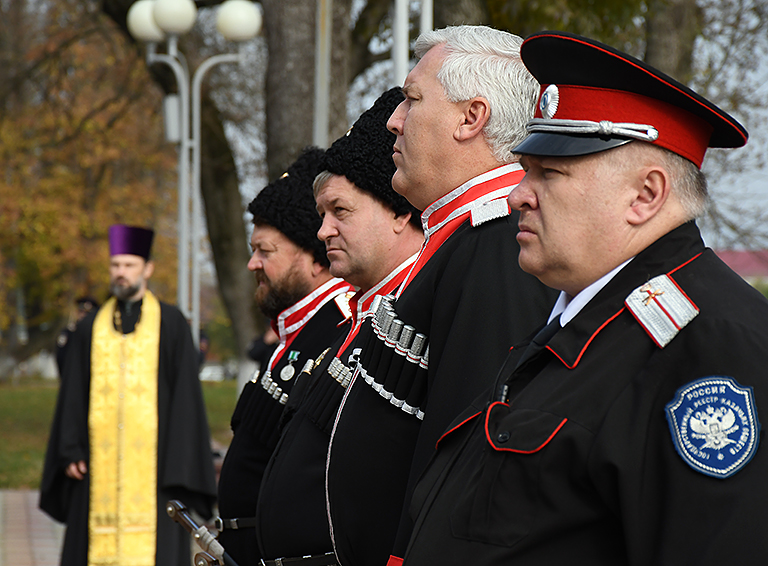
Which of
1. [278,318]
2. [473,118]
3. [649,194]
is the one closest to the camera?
[649,194]

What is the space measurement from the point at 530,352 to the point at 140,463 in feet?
16.0

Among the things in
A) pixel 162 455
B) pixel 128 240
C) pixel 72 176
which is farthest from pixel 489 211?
pixel 72 176

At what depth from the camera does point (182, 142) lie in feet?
35.8

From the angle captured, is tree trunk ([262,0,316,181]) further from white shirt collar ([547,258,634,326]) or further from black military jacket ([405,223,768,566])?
black military jacket ([405,223,768,566])

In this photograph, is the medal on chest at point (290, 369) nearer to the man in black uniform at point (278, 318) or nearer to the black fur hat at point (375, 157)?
the man in black uniform at point (278, 318)

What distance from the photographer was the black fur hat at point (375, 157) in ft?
10.3

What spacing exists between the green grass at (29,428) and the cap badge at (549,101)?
10512 mm

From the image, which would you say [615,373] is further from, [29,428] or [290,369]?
[29,428]

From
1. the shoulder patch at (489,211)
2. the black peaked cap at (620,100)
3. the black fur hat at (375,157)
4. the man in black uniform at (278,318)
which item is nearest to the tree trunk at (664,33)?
the man in black uniform at (278,318)

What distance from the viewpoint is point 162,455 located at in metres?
6.19

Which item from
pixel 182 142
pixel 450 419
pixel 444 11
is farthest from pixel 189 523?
pixel 182 142

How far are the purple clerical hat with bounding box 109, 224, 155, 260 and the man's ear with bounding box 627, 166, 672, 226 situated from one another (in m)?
5.22

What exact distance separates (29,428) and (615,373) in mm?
16280

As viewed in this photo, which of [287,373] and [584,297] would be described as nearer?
[584,297]
